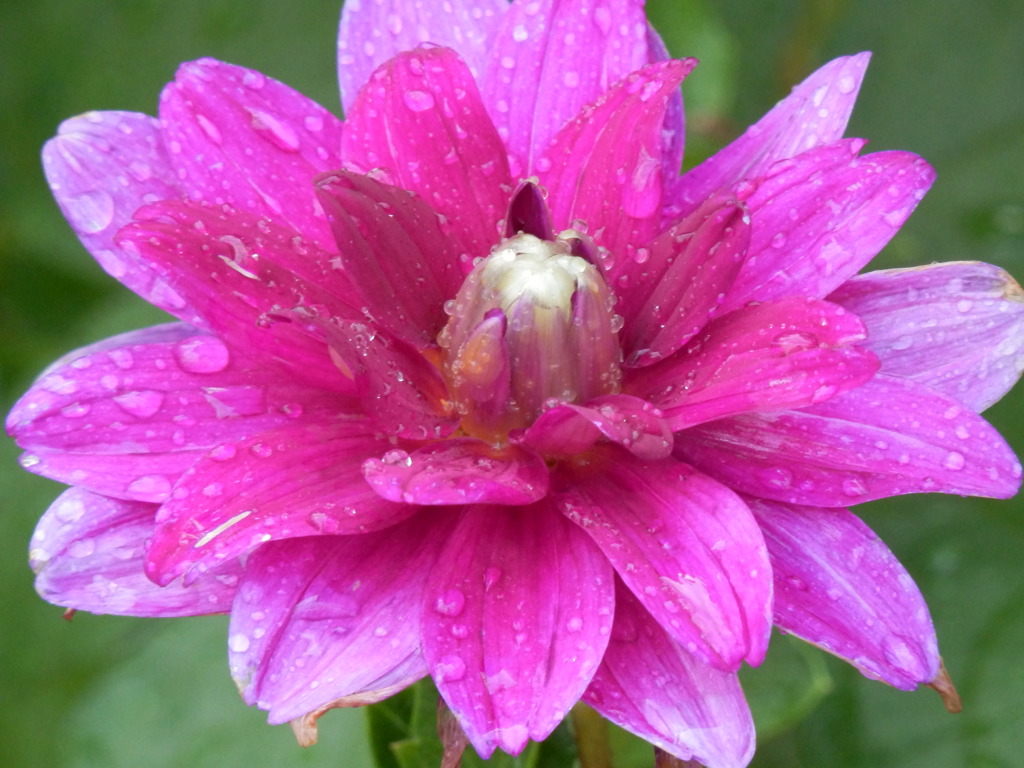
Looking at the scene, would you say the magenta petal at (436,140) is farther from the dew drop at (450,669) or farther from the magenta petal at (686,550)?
the dew drop at (450,669)

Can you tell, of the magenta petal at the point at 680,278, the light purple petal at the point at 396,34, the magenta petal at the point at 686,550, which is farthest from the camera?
the light purple petal at the point at 396,34

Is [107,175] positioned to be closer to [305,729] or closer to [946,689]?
[305,729]

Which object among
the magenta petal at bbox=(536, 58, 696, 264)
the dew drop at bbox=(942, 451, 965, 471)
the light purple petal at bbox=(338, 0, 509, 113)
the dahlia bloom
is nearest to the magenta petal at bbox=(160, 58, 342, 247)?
the dahlia bloom

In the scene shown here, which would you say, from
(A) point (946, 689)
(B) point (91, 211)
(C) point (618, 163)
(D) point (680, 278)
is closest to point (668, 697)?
(A) point (946, 689)

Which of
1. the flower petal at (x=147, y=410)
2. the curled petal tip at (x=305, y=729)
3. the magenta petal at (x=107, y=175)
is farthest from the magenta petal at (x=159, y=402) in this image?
the curled petal tip at (x=305, y=729)

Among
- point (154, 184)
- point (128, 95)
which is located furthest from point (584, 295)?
point (128, 95)

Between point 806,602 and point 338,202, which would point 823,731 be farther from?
point 338,202

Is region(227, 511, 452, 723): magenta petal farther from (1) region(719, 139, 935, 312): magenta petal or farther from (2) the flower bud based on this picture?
(1) region(719, 139, 935, 312): magenta petal
